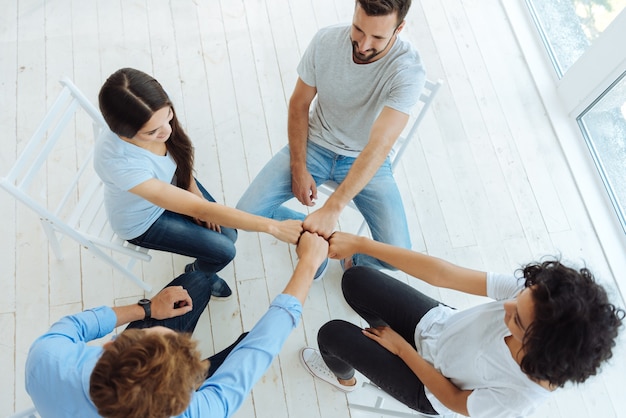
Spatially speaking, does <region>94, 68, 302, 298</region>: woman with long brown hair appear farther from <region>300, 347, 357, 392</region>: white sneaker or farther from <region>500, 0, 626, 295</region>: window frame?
<region>500, 0, 626, 295</region>: window frame

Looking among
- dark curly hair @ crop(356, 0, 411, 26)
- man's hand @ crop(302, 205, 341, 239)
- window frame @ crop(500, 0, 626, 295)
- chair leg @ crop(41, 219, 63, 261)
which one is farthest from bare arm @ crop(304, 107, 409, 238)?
window frame @ crop(500, 0, 626, 295)

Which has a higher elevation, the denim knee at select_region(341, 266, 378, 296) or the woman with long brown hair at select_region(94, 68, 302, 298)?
the woman with long brown hair at select_region(94, 68, 302, 298)

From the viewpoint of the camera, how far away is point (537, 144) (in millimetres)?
2947

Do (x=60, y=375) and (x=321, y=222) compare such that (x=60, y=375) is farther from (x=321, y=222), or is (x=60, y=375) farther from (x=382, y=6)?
(x=382, y=6)

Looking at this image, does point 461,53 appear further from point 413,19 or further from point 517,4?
point 517,4

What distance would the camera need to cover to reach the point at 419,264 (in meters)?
1.82

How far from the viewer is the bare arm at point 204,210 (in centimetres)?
180

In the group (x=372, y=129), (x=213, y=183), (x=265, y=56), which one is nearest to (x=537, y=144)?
(x=372, y=129)

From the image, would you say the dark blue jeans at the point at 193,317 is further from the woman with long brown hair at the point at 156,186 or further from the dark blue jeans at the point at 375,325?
the dark blue jeans at the point at 375,325

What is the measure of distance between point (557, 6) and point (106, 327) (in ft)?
10.1

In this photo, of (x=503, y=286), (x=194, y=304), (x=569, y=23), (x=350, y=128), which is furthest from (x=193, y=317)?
(x=569, y=23)

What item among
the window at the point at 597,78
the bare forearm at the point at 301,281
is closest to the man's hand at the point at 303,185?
the bare forearm at the point at 301,281

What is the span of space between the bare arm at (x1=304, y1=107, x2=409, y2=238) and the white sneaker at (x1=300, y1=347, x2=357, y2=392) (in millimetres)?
582

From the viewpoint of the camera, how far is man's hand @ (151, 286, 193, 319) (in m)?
1.81
